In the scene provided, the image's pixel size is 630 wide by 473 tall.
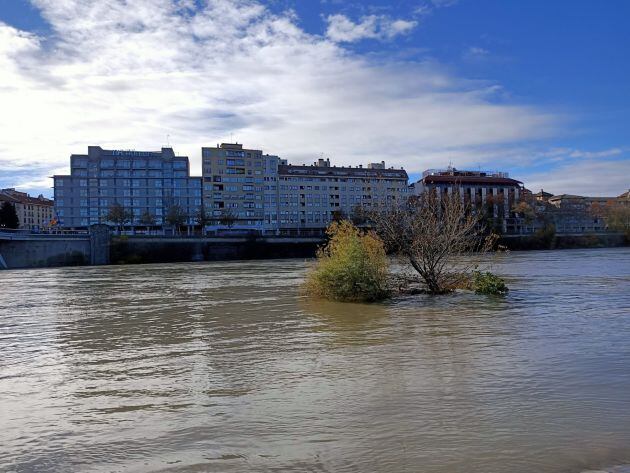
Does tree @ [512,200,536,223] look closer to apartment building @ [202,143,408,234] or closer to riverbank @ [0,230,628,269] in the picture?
riverbank @ [0,230,628,269]

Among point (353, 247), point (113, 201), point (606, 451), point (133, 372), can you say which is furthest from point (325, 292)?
point (113, 201)

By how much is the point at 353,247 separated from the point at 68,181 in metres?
127

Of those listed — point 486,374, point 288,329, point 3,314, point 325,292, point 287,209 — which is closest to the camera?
point 486,374

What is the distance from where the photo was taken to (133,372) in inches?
443

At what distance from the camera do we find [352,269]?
2236 cm

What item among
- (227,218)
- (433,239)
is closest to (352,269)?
(433,239)

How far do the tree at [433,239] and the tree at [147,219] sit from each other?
108021 millimetres

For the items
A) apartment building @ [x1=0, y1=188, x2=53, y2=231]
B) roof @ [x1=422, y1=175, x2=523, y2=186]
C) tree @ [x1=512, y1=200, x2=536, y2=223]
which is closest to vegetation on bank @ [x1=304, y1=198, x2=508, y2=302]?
tree @ [x1=512, y1=200, x2=536, y2=223]

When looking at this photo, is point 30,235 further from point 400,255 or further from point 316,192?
point 316,192

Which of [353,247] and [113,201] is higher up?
[113,201]

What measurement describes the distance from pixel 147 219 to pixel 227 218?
57.3 ft

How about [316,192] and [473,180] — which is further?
[473,180]

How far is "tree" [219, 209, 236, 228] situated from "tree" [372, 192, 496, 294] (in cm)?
10455

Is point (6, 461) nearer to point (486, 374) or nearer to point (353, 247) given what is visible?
point (486, 374)
